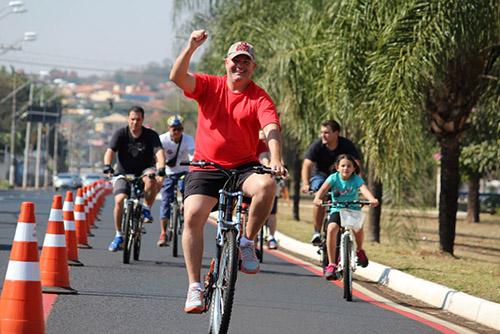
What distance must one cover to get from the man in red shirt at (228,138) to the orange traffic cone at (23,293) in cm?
117

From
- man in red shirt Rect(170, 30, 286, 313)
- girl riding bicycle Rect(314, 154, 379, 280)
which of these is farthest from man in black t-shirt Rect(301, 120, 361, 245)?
man in red shirt Rect(170, 30, 286, 313)

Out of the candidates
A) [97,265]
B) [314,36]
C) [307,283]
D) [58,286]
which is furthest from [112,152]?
[314,36]

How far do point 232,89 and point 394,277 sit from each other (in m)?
5.92

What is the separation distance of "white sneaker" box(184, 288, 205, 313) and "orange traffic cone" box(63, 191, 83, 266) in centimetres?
569

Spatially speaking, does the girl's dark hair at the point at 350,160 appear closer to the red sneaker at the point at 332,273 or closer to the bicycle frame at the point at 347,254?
the bicycle frame at the point at 347,254

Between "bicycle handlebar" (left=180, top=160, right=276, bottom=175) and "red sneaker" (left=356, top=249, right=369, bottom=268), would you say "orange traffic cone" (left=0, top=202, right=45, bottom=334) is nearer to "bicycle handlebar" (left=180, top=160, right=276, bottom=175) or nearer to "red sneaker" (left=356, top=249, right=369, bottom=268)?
"bicycle handlebar" (left=180, top=160, right=276, bottom=175)

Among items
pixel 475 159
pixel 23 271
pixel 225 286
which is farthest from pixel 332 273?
pixel 475 159

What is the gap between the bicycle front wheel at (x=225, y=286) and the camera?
27.2 ft

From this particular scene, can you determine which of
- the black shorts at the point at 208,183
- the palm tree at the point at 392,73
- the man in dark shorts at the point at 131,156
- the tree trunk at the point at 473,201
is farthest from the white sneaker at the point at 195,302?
the tree trunk at the point at 473,201

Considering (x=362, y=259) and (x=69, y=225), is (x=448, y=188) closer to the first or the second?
(x=362, y=259)

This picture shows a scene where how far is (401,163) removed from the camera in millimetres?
17609

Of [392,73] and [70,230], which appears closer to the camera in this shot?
[70,230]

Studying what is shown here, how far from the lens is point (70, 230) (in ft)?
47.5

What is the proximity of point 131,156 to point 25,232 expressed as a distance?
292 inches
